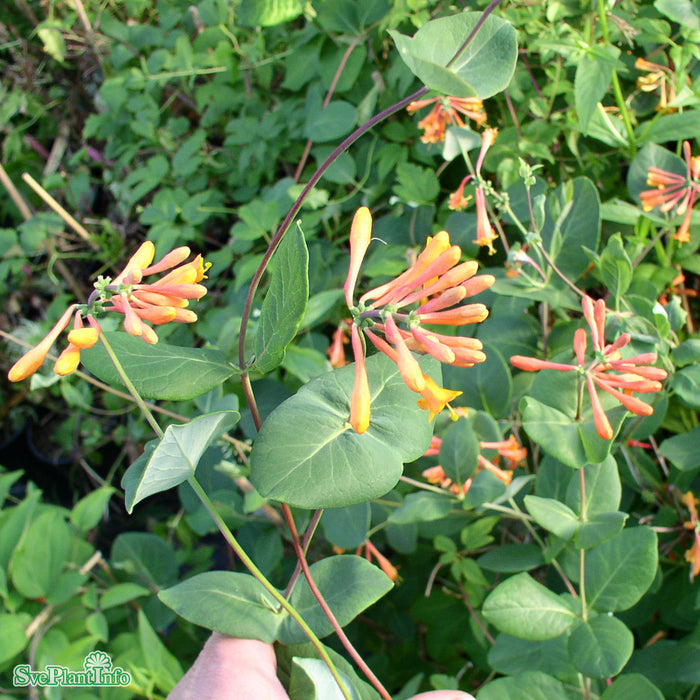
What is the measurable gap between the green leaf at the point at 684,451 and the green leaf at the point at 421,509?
25cm

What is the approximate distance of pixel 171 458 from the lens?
388 millimetres

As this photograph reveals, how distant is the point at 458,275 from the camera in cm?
42

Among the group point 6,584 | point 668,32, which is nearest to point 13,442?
point 6,584

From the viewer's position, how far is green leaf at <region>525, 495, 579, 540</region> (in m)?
0.60

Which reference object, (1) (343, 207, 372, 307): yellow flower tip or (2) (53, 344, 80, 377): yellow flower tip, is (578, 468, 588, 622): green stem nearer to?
(1) (343, 207, 372, 307): yellow flower tip

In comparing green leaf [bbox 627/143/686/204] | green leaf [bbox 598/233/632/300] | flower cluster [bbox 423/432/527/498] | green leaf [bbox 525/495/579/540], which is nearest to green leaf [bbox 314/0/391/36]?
green leaf [bbox 627/143/686/204]

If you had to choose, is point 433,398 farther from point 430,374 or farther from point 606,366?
point 606,366

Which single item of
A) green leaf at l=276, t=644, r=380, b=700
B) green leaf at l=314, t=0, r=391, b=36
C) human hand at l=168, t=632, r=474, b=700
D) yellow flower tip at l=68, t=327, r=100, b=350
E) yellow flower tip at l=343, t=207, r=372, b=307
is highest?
yellow flower tip at l=68, t=327, r=100, b=350

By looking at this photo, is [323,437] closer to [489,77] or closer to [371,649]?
[489,77]

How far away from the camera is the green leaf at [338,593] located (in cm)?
A: 51

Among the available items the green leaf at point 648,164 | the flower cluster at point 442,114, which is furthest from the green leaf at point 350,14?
the green leaf at point 648,164

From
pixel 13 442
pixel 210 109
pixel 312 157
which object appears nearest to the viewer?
pixel 312 157

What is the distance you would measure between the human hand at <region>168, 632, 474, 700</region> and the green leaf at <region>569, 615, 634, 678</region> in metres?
0.13

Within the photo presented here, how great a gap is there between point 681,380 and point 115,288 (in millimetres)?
570
